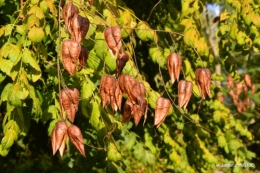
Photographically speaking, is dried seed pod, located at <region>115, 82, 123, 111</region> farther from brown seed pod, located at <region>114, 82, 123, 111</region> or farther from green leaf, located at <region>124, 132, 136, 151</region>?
green leaf, located at <region>124, 132, 136, 151</region>

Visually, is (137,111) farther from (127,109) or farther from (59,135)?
(59,135)

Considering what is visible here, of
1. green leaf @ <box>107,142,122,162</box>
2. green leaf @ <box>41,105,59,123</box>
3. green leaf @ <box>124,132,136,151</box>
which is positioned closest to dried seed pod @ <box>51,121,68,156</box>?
green leaf @ <box>41,105,59,123</box>

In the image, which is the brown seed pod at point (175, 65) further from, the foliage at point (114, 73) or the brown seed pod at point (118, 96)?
the brown seed pod at point (118, 96)

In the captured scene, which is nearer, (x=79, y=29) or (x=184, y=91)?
(x=79, y=29)

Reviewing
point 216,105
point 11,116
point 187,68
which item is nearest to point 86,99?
point 11,116

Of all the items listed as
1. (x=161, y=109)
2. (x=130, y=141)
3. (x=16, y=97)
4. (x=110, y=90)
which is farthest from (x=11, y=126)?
(x=130, y=141)

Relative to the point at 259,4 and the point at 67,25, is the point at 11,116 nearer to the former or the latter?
the point at 67,25
